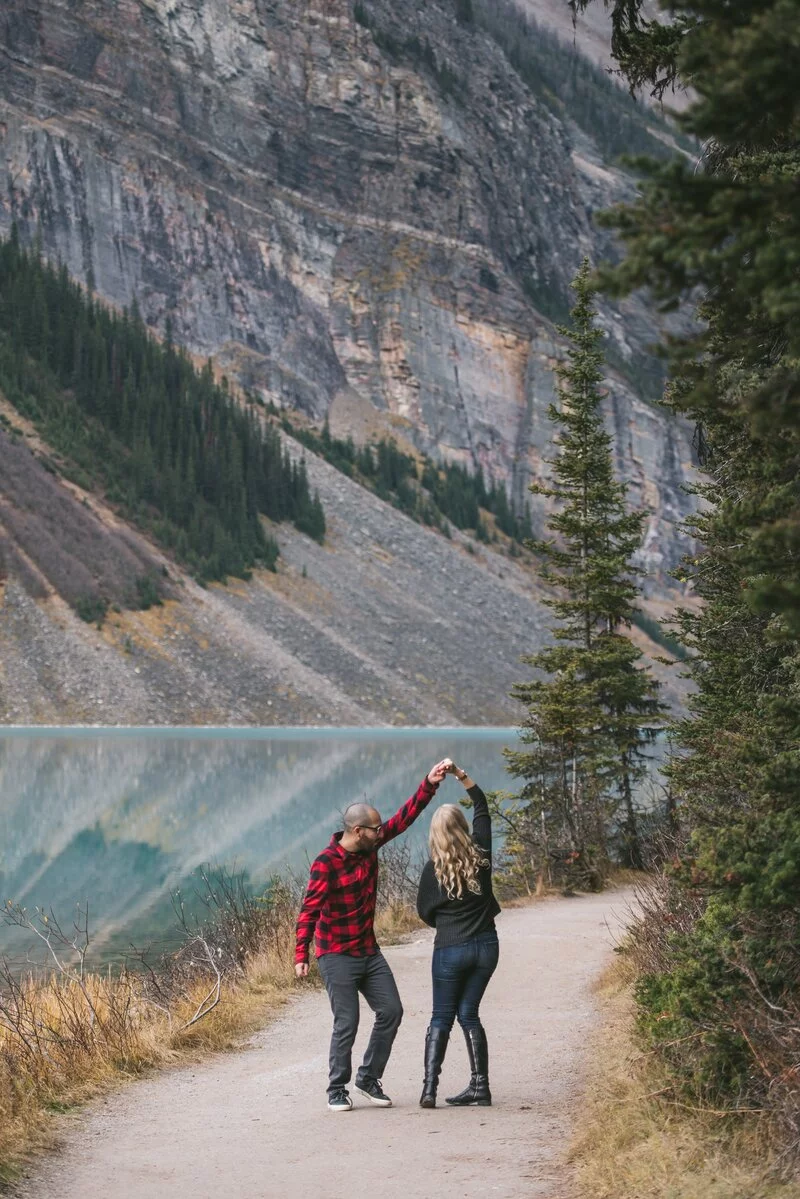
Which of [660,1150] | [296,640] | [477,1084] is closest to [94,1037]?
[477,1084]

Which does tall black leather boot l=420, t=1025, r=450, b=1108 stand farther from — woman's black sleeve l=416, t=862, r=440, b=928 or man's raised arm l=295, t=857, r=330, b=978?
man's raised arm l=295, t=857, r=330, b=978

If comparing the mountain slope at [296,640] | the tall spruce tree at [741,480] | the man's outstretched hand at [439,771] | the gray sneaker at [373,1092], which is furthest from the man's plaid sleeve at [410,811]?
the mountain slope at [296,640]

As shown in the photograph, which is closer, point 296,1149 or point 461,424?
point 296,1149

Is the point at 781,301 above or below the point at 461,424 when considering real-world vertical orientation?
below

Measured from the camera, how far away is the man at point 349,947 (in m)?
8.09

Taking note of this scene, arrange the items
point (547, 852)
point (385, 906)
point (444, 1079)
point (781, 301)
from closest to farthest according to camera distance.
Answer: point (781, 301) < point (444, 1079) < point (385, 906) < point (547, 852)

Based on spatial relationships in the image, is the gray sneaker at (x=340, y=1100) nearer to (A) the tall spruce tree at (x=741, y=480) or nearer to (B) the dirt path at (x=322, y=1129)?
(B) the dirt path at (x=322, y=1129)

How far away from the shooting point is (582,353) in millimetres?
23781

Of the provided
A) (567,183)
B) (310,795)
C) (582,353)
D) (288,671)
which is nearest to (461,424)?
(567,183)

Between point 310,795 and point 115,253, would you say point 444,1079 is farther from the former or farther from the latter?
point 115,253

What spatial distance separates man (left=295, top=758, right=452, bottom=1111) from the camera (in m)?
8.09

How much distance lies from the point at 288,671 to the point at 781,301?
83285 mm

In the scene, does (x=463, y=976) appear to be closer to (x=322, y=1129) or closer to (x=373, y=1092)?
(x=373, y=1092)

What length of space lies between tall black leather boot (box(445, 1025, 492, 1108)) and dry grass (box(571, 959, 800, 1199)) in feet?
1.97
